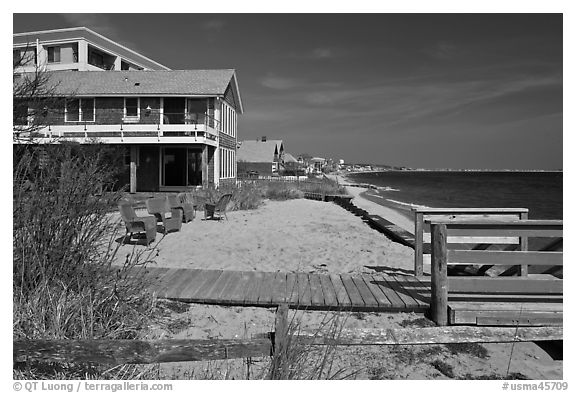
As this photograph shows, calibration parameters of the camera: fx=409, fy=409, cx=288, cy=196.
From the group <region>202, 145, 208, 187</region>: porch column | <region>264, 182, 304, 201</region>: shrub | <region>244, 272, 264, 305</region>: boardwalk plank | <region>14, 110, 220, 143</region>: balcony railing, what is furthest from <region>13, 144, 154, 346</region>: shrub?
<region>202, 145, 208, 187</region>: porch column

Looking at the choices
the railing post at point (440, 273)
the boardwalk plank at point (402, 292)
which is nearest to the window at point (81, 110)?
the boardwalk plank at point (402, 292)

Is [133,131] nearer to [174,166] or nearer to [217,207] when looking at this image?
[174,166]

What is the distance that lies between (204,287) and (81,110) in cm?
2215

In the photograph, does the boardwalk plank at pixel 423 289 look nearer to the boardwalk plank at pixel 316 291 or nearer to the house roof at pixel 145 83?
the boardwalk plank at pixel 316 291

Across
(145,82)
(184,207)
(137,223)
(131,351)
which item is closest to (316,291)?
(131,351)

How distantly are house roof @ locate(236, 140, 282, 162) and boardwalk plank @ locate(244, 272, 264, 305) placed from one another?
2168 inches

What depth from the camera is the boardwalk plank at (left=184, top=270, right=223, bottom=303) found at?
5.12m

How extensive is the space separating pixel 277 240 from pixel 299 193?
14945mm

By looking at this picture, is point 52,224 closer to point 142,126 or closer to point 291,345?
point 291,345

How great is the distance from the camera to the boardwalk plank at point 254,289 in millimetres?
5082

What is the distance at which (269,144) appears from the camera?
63.8m

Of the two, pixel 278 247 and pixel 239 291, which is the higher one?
pixel 278 247

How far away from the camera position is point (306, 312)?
193 inches

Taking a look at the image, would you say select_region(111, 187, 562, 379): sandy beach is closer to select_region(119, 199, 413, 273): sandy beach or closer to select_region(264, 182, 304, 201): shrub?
select_region(119, 199, 413, 273): sandy beach
